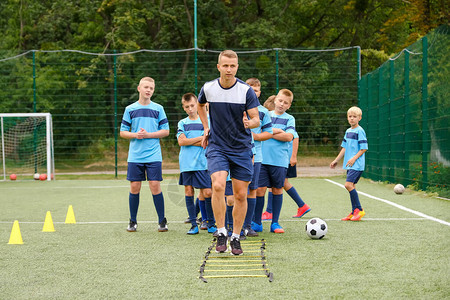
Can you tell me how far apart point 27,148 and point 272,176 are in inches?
546

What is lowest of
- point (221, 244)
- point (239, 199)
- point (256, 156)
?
point (221, 244)

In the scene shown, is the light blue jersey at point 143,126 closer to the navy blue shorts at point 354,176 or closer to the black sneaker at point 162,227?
the black sneaker at point 162,227

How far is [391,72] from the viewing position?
Answer: 13562 millimetres

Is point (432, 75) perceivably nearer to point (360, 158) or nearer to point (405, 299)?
point (360, 158)

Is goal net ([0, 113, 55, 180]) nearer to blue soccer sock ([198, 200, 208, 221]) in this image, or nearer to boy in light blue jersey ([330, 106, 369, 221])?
blue soccer sock ([198, 200, 208, 221])

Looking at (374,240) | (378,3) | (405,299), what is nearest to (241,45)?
(378,3)

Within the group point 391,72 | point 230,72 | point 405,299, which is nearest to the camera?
point 405,299

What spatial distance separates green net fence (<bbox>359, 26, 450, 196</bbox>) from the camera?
10109 mm

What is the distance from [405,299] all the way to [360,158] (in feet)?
14.4

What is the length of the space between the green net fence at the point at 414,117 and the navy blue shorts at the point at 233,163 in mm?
5692

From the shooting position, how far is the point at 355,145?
7797 millimetres


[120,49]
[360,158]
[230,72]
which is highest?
[120,49]

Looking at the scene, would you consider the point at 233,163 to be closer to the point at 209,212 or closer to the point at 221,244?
the point at 221,244

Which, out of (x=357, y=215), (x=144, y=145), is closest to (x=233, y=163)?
(x=144, y=145)
